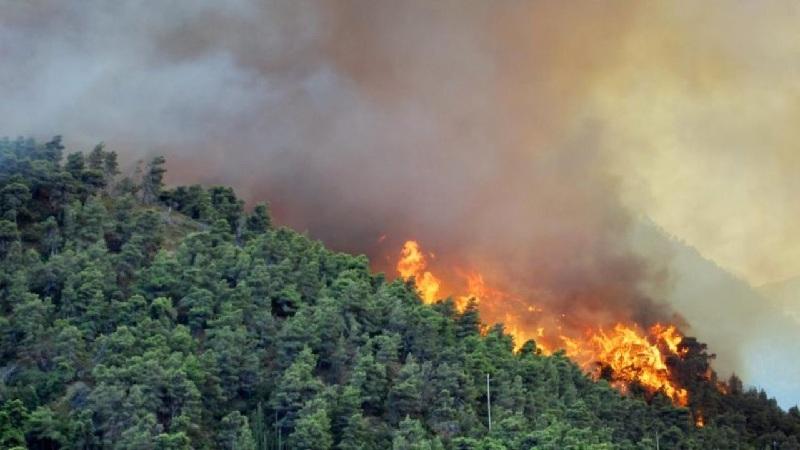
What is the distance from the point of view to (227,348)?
268 ft

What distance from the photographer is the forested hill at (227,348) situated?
2926 inches

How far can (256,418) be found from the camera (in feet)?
256

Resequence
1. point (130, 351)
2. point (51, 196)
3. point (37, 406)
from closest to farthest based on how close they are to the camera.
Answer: point (37, 406), point (130, 351), point (51, 196)

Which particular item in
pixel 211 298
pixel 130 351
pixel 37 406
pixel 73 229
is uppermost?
pixel 73 229

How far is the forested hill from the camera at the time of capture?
7431 cm

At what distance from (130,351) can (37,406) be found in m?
7.33

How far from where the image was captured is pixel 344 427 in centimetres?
7862

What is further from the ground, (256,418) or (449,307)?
(449,307)

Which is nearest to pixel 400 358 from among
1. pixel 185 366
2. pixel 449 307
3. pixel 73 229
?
pixel 449 307

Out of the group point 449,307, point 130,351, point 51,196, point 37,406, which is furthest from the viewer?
point 449,307

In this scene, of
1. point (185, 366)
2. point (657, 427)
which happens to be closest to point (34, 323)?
point (185, 366)

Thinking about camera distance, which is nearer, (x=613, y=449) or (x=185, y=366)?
(x=185, y=366)

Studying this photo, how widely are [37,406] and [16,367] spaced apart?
200 inches

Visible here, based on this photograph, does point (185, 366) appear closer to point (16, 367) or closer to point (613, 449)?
point (16, 367)
